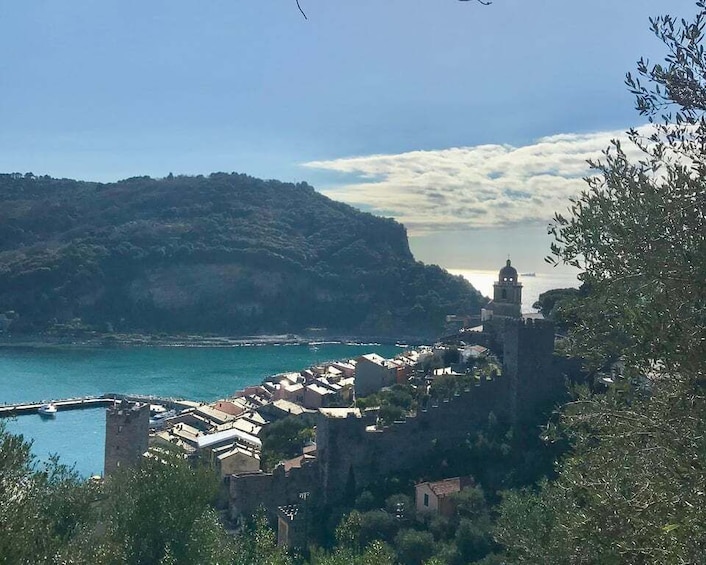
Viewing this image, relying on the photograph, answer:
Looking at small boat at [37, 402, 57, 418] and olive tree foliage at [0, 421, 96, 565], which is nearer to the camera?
olive tree foliage at [0, 421, 96, 565]

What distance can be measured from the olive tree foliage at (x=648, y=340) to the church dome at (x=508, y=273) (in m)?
23.4

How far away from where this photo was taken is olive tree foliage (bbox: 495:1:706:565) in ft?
13.8

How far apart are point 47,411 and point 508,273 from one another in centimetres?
2669

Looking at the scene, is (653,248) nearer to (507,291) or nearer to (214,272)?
(507,291)

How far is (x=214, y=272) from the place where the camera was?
89812 millimetres

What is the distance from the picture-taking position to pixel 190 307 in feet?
281

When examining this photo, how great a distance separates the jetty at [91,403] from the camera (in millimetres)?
39250

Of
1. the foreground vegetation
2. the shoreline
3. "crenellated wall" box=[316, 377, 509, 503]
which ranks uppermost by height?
the foreground vegetation

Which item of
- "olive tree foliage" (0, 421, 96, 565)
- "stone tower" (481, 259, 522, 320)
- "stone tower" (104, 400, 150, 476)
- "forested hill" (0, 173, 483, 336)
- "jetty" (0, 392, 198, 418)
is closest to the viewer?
"olive tree foliage" (0, 421, 96, 565)

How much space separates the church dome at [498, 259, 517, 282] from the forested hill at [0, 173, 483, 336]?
162 ft

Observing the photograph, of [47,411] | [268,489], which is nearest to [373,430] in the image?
[268,489]

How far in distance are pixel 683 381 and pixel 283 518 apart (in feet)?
40.0

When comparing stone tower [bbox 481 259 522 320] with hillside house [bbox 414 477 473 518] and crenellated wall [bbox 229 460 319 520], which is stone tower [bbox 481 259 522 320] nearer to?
hillside house [bbox 414 477 473 518]

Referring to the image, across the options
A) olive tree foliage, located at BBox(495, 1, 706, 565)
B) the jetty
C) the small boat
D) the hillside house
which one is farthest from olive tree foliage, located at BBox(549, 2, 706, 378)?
the small boat
